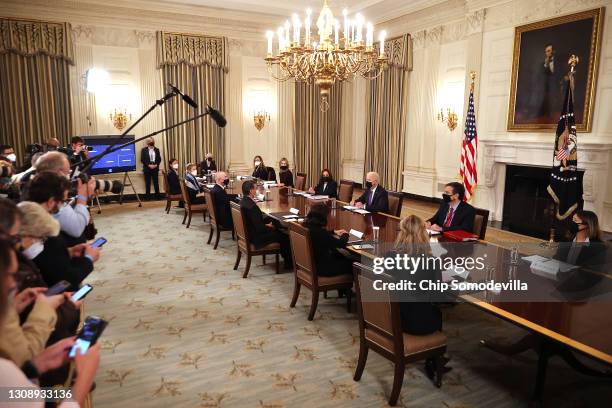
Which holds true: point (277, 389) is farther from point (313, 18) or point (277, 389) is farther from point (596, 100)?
point (313, 18)

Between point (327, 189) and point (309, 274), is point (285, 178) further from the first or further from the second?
point (309, 274)

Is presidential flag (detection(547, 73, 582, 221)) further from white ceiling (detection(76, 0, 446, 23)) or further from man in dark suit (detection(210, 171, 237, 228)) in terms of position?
man in dark suit (detection(210, 171, 237, 228))

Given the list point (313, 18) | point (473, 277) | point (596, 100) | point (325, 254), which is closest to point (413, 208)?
point (596, 100)

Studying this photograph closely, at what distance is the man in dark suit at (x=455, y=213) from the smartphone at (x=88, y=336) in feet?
11.1

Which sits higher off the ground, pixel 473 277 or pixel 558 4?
pixel 558 4

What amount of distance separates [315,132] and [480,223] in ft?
26.5

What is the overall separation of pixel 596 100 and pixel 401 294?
579 centimetres

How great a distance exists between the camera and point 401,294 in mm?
2822

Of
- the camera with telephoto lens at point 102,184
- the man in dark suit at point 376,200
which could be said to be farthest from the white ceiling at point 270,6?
the camera with telephoto lens at point 102,184

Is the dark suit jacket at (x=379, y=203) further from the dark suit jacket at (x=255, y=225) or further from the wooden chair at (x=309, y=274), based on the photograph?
the wooden chair at (x=309, y=274)

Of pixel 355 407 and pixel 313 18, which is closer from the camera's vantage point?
pixel 355 407

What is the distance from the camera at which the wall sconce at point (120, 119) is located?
9.91 metres

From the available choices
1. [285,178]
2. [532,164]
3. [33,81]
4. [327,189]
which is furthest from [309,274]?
[33,81]

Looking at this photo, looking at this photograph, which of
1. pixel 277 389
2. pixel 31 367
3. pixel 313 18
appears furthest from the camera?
pixel 313 18
